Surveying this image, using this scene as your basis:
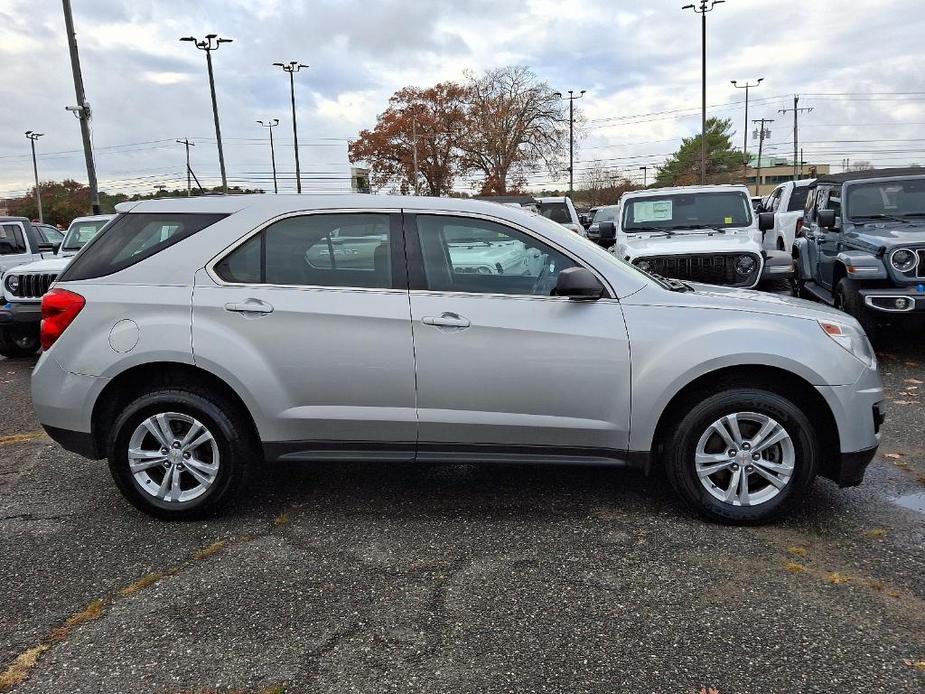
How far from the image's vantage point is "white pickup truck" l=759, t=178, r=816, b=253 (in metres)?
13.9

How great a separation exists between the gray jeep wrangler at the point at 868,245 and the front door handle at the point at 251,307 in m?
6.10

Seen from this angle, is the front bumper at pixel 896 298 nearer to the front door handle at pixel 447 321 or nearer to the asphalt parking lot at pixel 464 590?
the asphalt parking lot at pixel 464 590

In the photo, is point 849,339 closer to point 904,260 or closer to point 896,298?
point 896,298

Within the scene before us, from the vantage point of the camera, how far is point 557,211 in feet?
57.2

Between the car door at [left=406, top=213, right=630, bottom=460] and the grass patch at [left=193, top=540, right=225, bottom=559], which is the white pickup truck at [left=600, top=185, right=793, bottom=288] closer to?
the car door at [left=406, top=213, right=630, bottom=460]

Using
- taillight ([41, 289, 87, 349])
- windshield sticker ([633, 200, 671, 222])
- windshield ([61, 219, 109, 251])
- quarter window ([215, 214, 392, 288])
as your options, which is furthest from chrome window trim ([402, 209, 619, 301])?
windshield ([61, 219, 109, 251])

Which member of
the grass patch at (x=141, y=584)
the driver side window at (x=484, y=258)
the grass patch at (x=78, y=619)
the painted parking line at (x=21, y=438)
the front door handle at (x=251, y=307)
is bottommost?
the grass patch at (x=141, y=584)

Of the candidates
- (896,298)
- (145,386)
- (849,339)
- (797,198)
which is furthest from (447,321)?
(797,198)

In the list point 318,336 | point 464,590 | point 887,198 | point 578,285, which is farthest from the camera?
point 887,198

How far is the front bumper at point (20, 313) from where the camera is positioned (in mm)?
8750

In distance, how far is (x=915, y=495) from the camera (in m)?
4.29

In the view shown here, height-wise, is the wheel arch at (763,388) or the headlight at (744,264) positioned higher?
the headlight at (744,264)

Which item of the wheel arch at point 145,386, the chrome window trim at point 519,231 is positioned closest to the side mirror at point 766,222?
the chrome window trim at point 519,231

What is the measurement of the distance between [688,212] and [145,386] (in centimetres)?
809
